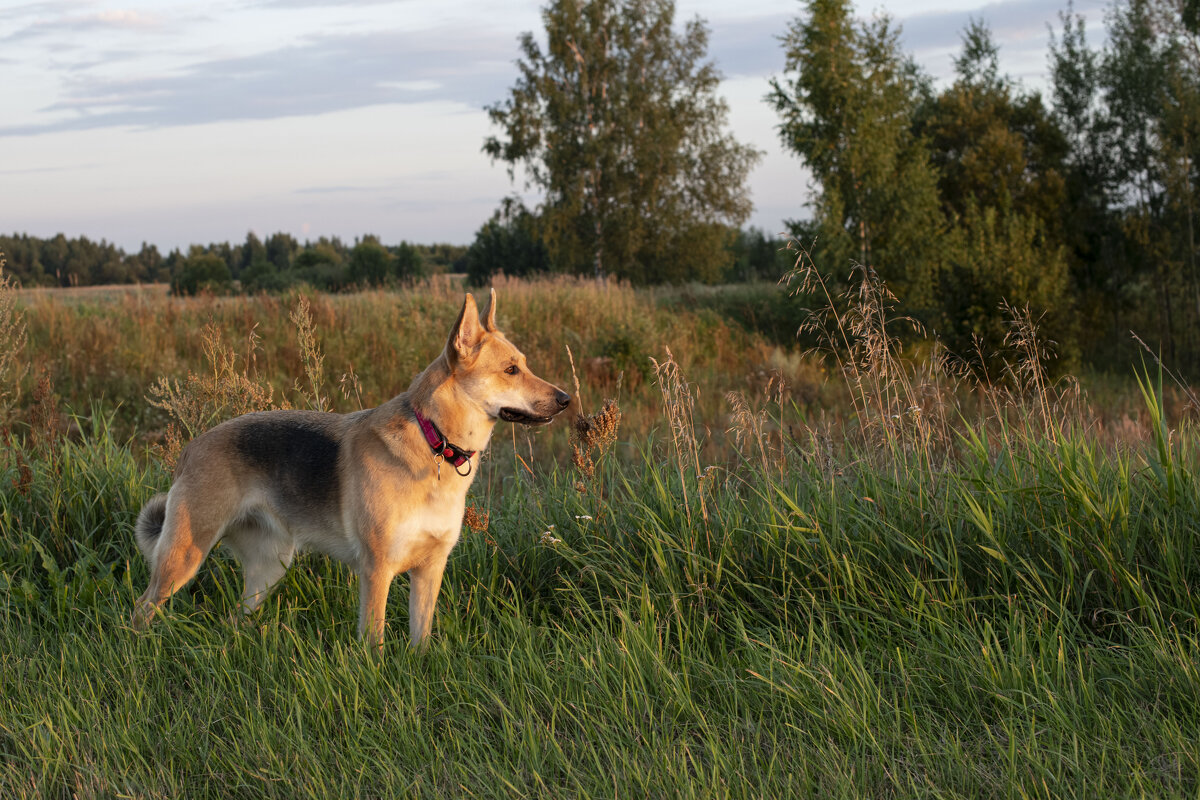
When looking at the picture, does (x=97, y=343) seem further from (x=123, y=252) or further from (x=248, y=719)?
(x=123, y=252)

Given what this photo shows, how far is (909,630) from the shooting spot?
11.8ft

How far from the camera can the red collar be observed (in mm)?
→ 3918

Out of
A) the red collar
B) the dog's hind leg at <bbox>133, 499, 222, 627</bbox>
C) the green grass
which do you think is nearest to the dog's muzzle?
the red collar

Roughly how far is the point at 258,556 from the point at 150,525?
0.61 meters

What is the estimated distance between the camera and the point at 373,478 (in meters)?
3.86

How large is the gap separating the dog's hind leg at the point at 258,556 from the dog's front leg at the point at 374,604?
2.42 ft

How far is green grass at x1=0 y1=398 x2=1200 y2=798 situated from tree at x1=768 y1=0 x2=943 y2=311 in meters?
16.9

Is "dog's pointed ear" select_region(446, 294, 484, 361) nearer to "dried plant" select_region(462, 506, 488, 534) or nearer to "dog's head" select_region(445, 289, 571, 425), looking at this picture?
"dog's head" select_region(445, 289, 571, 425)

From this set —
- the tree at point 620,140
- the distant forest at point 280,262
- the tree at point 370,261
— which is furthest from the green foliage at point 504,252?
the tree at point 620,140

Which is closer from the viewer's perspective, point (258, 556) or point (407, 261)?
point (258, 556)

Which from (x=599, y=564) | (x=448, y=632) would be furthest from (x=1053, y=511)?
(x=448, y=632)

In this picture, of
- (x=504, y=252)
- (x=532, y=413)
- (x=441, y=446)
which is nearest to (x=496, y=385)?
(x=532, y=413)

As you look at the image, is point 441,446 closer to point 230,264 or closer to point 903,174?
point 903,174

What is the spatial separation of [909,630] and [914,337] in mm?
19857
